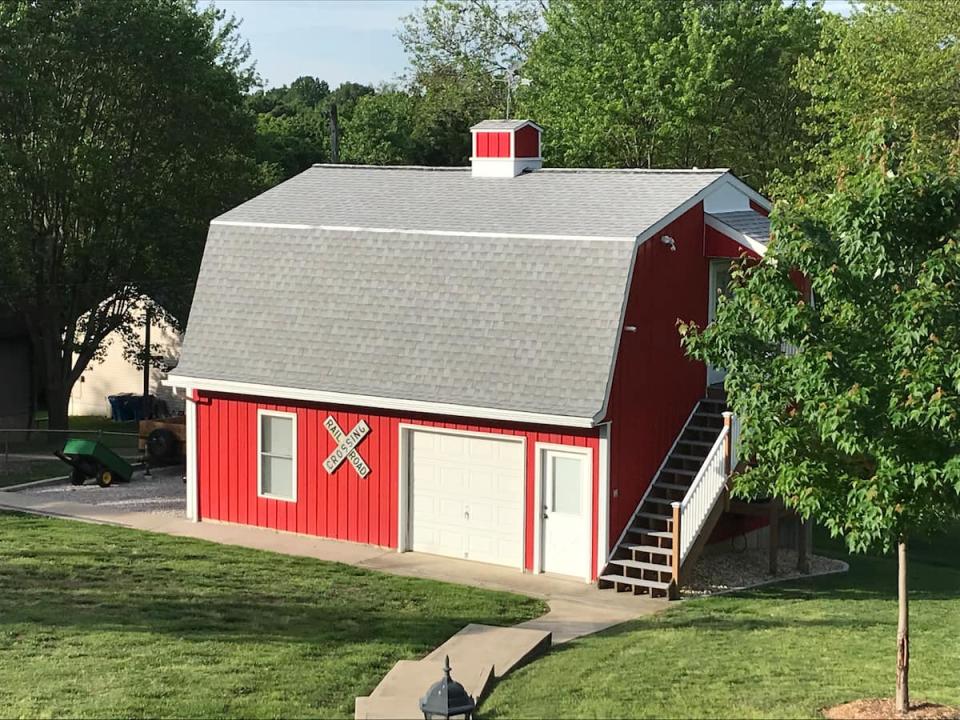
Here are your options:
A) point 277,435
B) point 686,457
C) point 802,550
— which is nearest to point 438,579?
point 686,457

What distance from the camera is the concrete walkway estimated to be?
14.4 m

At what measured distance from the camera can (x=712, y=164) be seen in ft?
157

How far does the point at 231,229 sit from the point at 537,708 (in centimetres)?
1299

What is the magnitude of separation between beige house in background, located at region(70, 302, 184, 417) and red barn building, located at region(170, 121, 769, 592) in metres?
25.6

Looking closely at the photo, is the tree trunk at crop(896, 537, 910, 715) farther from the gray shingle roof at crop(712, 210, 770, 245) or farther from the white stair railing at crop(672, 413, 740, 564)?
the gray shingle roof at crop(712, 210, 770, 245)

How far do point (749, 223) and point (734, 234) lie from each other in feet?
2.40

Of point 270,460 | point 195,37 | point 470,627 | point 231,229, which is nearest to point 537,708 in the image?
point 470,627

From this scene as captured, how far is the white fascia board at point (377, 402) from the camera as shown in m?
19.6

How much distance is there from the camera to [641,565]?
1942cm

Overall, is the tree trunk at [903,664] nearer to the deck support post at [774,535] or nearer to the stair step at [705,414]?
the deck support post at [774,535]

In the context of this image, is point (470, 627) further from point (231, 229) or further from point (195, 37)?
point (195, 37)

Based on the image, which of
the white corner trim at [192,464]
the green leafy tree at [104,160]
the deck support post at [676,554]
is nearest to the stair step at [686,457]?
the deck support post at [676,554]

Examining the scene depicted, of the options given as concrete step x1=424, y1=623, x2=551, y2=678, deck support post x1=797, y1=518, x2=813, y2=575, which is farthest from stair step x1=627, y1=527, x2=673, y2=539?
concrete step x1=424, y1=623, x2=551, y2=678

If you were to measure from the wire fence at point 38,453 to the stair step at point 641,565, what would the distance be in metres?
13.4
